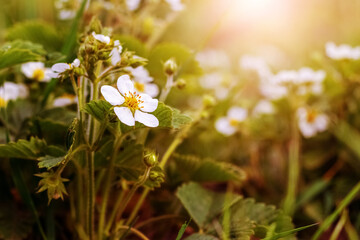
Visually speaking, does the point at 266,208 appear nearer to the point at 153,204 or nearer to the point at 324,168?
the point at 153,204

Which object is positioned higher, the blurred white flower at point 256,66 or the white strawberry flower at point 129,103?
the blurred white flower at point 256,66

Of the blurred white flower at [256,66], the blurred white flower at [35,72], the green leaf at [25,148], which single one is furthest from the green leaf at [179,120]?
the blurred white flower at [256,66]

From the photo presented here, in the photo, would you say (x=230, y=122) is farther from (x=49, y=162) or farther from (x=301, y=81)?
(x=49, y=162)

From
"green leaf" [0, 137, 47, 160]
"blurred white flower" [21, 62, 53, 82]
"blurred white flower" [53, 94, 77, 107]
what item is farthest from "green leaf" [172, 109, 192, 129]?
"blurred white flower" [21, 62, 53, 82]

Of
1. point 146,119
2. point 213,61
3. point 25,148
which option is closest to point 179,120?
point 146,119

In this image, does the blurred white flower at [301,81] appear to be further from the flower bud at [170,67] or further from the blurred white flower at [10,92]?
the blurred white flower at [10,92]

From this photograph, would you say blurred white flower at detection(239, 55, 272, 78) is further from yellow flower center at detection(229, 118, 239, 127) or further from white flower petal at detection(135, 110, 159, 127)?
white flower petal at detection(135, 110, 159, 127)
